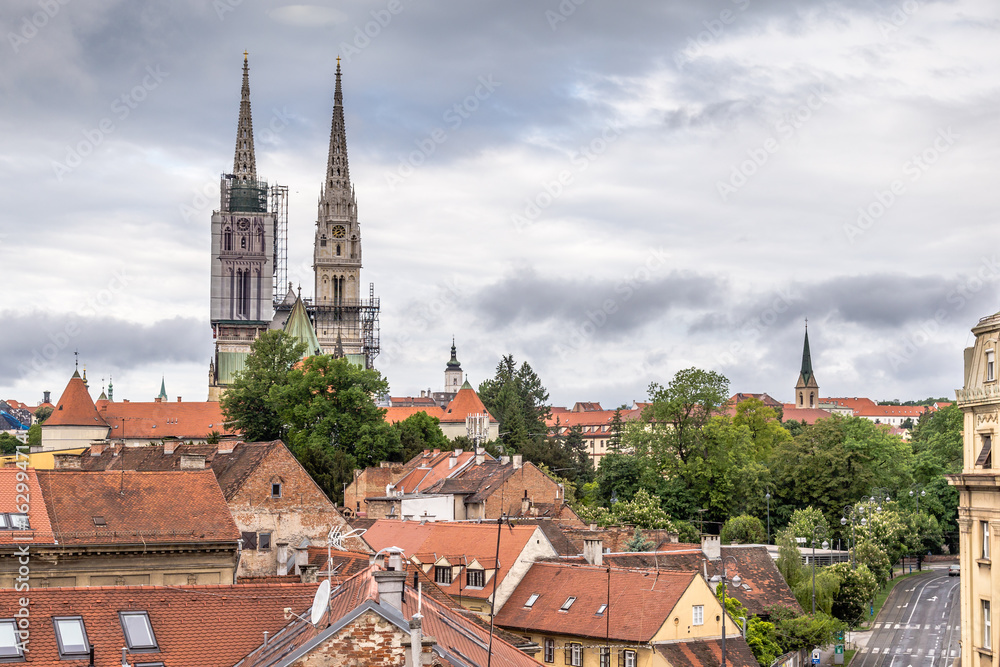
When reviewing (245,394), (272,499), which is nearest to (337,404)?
(245,394)

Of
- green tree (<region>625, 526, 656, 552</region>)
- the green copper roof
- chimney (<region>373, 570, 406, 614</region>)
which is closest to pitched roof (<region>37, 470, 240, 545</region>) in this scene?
chimney (<region>373, 570, 406, 614</region>)

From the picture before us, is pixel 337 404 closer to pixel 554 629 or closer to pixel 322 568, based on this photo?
pixel 554 629

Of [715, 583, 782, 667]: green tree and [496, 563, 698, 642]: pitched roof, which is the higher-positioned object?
[496, 563, 698, 642]: pitched roof

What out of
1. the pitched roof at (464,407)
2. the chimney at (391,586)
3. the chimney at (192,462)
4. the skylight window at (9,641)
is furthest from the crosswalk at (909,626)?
the pitched roof at (464,407)

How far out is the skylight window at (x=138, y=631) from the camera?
21109mm

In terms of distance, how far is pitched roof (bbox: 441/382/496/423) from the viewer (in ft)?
477

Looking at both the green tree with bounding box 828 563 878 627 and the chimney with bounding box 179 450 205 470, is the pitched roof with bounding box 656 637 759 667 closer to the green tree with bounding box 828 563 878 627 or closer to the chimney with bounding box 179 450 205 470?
the chimney with bounding box 179 450 205 470

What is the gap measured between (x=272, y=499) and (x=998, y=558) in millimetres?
24124

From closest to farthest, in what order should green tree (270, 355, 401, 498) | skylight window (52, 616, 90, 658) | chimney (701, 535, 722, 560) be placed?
skylight window (52, 616, 90, 658)
chimney (701, 535, 722, 560)
green tree (270, 355, 401, 498)

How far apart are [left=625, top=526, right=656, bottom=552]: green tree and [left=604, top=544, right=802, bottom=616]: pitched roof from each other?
1506 mm

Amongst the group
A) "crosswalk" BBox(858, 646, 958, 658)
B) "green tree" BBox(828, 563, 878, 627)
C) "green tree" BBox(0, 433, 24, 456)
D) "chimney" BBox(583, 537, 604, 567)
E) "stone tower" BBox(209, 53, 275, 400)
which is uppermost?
"stone tower" BBox(209, 53, 275, 400)

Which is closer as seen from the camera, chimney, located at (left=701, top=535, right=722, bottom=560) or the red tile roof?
the red tile roof

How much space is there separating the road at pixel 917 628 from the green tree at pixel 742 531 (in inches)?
375

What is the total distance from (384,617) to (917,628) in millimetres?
55875
